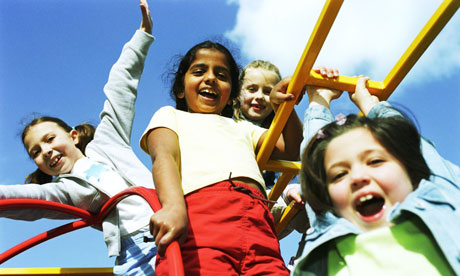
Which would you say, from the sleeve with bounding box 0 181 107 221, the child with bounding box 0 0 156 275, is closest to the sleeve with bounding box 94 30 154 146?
the child with bounding box 0 0 156 275

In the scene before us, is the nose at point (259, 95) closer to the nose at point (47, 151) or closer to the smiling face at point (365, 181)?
the nose at point (47, 151)

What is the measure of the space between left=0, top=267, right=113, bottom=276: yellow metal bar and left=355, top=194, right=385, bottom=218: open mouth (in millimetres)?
1407

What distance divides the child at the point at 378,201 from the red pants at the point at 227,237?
218 millimetres

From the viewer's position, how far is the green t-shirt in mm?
999

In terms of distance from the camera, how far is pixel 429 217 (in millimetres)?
1022

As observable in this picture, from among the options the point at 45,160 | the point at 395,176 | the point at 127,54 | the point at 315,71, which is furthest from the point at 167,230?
the point at 127,54

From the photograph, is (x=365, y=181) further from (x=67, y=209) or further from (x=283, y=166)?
(x=67, y=209)

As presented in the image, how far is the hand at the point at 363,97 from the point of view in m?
1.47

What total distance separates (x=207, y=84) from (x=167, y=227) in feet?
2.47

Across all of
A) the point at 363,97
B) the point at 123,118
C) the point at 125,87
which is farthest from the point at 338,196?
the point at 125,87

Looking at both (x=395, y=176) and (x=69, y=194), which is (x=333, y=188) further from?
(x=69, y=194)

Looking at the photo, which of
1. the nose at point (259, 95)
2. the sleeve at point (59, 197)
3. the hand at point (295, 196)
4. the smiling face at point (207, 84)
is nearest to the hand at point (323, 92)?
the smiling face at point (207, 84)

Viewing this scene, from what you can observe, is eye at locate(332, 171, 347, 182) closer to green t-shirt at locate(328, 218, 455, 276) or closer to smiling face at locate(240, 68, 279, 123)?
green t-shirt at locate(328, 218, 455, 276)

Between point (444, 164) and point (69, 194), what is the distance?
4.83 feet
